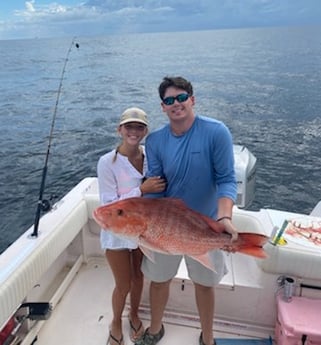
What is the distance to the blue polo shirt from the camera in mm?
2328

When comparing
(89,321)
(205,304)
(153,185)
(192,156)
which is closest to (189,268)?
(205,304)

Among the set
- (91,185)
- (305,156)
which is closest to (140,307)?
(91,185)

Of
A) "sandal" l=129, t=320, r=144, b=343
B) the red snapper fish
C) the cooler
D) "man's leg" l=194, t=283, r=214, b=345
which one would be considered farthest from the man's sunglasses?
"sandal" l=129, t=320, r=144, b=343

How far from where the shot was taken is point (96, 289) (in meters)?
3.63

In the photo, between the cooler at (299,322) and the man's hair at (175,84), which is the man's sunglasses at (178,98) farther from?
the cooler at (299,322)

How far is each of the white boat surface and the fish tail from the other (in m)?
0.95

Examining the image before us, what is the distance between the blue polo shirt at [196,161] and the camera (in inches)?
91.7

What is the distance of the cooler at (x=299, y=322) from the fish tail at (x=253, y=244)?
38.1 inches

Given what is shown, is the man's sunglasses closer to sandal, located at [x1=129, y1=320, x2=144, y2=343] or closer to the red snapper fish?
the red snapper fish

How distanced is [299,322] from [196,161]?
4.46 feet

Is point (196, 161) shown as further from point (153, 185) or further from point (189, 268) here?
point (189, 268)

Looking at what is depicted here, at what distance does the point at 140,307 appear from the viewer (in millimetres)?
3311

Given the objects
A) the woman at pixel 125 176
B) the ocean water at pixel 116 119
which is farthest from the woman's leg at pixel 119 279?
the ocean water at pixel 116 119

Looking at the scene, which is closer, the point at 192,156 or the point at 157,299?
the point at 192,156
